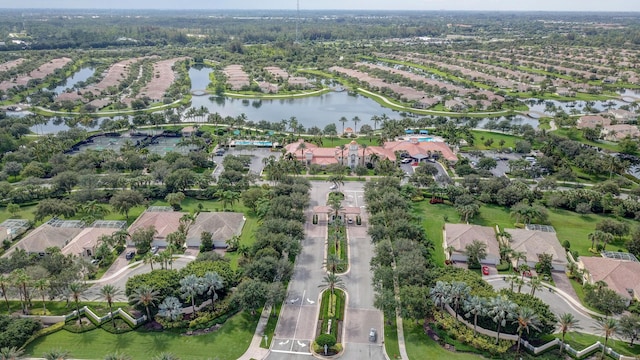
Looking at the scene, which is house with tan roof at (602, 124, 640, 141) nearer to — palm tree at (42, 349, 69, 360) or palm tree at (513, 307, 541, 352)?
palm tree at (513, 307, 541, 352)

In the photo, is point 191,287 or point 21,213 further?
point 21,213

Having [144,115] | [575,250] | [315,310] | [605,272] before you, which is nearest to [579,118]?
[575,250]

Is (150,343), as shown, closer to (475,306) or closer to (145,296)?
(145,296)

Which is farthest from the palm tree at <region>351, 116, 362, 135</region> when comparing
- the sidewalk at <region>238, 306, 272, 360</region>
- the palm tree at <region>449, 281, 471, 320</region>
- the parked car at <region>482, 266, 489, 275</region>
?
the sidewalk at <region>238, 306, 272, 360</region>

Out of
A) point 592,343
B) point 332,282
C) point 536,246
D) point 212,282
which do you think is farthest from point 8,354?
point 536,246

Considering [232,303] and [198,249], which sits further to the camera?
[198,249]

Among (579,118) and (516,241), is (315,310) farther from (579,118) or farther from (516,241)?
(579,118)
